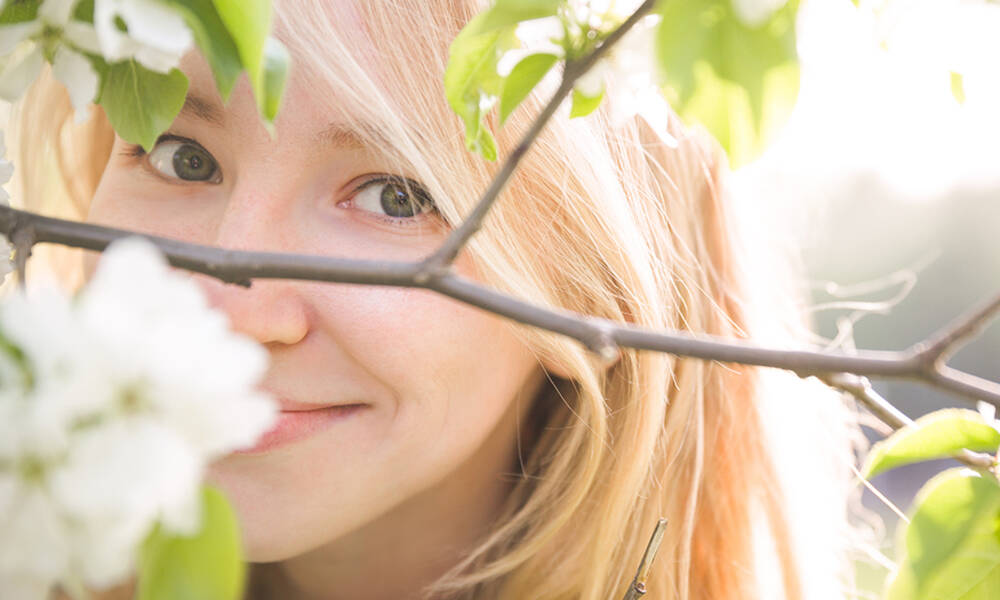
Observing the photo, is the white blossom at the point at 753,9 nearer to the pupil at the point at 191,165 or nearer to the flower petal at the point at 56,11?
the flower petal at the point at 56,11

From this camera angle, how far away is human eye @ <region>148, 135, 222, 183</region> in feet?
2.91

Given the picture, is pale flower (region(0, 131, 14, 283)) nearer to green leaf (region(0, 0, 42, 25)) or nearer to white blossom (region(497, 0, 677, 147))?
green leaf (region(0, 0, 42, 25))

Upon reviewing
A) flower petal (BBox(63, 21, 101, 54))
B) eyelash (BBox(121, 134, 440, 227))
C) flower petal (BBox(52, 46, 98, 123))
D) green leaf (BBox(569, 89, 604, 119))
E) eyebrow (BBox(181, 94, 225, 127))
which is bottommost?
flower petal (BBox(52, 46, 98, 123))

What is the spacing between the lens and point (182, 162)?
35.3 inches

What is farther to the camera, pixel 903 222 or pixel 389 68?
pixel 903 222

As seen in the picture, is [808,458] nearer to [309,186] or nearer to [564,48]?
[309,186]

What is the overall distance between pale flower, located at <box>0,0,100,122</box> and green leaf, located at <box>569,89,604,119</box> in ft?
0.66

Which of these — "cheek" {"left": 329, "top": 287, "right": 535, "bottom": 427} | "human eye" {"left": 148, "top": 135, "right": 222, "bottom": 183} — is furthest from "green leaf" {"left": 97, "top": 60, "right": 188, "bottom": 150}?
"human eye" {"left": 148, "top": 135, "right": 222, "bottom": 183}

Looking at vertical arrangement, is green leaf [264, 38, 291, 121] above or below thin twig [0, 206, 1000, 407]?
above

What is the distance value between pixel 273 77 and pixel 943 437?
11.8 inches

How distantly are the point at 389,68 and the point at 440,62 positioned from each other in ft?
0.14

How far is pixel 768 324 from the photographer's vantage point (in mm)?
1150

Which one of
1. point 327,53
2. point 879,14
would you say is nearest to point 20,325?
point 879,14

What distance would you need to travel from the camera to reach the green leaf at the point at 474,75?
42 cm
